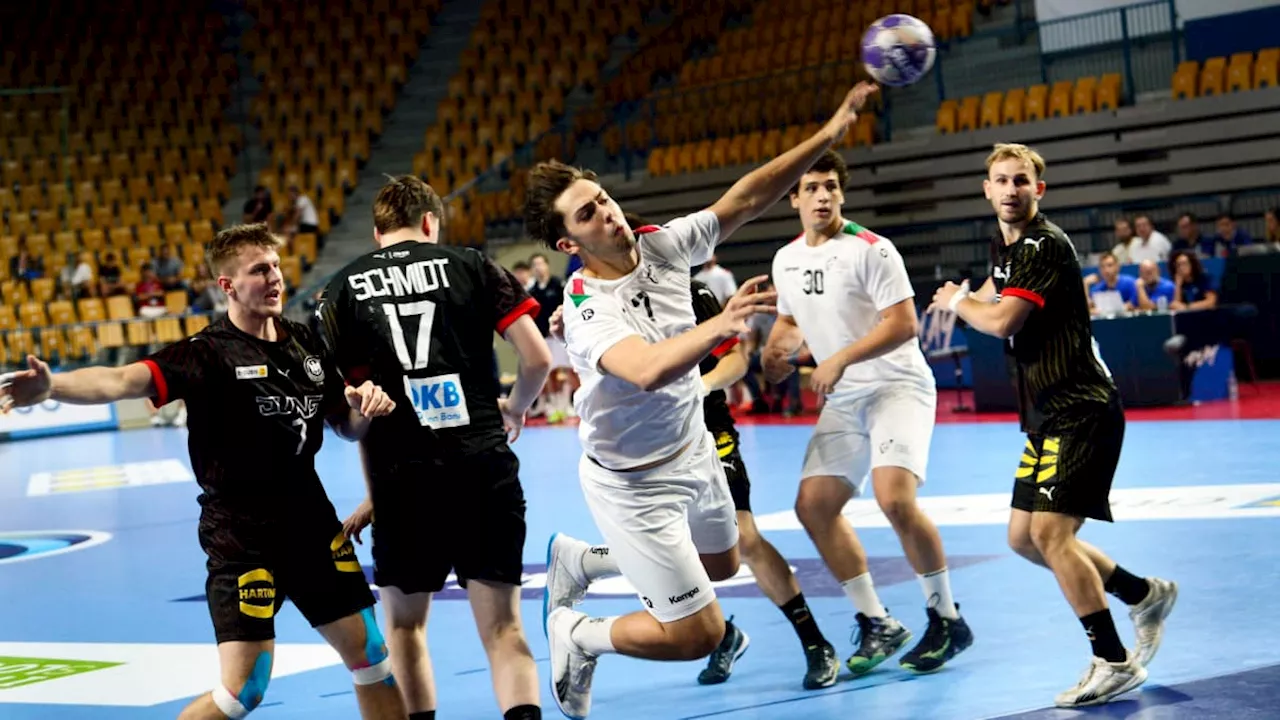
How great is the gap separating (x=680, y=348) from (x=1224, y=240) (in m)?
14.0

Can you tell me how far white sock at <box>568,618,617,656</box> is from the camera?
5.15m

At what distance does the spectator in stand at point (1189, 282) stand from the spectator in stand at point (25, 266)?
58.8ft

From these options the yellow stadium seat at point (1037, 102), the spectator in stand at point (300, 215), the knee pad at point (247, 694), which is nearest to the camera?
the knee pad at point (247, 694)

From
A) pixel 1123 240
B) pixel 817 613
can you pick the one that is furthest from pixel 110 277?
pixel 817 613

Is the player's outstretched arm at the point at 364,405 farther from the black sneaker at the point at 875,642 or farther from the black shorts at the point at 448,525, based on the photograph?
the black sneaker at the point at 875,642

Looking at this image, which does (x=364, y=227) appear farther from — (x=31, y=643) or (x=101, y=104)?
(x=31, y=643)

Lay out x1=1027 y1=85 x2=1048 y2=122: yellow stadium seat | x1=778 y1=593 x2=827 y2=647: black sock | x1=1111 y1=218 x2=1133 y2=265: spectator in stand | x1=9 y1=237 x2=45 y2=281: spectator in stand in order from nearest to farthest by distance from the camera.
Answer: x1=778 y1=593 x2=827 y2=647: black sock → x1=1111 y1=218 x2=1133 y2=265: spectator in stand → x1=1027 y1=85 x2=1048 y2=122: yellow stadium seat → x1=9 y1=237 x2=45 y2=281: spectator in stand

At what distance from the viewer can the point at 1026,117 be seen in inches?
802

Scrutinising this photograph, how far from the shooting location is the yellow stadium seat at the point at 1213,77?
19.1 meters

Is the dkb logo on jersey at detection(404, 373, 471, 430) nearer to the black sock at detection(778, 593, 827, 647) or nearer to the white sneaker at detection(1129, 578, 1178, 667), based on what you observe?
the black sock at detection(778, 593, 827, 647)

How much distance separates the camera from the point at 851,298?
6.11 m

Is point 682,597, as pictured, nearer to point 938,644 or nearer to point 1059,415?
point 938,644

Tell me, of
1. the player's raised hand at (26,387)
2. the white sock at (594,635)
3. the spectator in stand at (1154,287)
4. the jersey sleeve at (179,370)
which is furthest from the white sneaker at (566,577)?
the spectator in stand at (1154,287)

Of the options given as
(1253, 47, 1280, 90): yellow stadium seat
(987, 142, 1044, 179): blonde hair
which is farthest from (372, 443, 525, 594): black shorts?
(1253, 47, 1280, 90): yellow stadium seat
